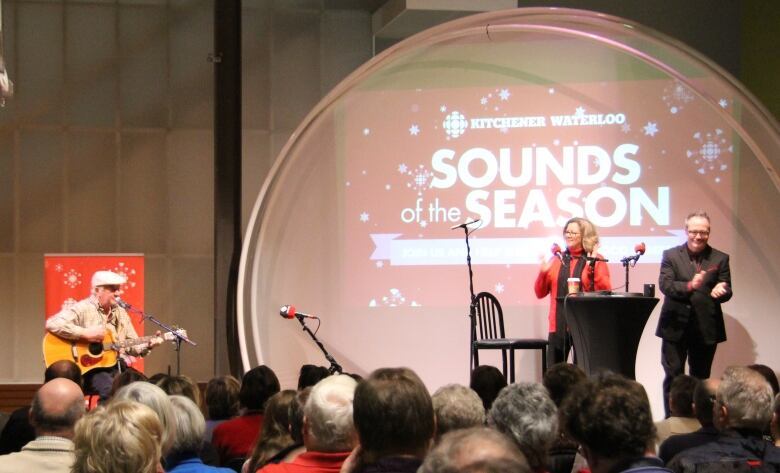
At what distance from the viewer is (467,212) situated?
7.73 meters

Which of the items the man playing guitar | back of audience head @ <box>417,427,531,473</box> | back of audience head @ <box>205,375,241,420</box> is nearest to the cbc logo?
the man playing guitar

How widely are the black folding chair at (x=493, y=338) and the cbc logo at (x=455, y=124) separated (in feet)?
4.03

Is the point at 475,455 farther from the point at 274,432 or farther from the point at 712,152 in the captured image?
the point at 712,152

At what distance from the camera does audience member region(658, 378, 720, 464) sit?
3.38 meters

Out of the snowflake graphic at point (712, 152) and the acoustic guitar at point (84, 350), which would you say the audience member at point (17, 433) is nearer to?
the acoustic guitar at point (84, 350)

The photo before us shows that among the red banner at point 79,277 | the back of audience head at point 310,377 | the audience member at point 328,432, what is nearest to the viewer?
the audience member at point 328,432

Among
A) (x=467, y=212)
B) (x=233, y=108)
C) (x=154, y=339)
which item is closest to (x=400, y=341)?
(x=467, y=212)

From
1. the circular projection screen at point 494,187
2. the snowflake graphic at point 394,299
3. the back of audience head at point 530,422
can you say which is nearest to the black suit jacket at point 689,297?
the circular projection screen at point 494,187

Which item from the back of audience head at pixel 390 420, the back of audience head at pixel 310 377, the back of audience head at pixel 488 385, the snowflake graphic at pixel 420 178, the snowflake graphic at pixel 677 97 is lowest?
the back of audience head at pixel 310 377

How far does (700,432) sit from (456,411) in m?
0.91

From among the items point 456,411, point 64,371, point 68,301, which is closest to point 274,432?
point 456,411

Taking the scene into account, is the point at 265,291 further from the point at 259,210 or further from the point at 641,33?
the point at 641,33

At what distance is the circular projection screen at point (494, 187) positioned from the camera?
734 centimetres

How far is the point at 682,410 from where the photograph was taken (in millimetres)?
3973
